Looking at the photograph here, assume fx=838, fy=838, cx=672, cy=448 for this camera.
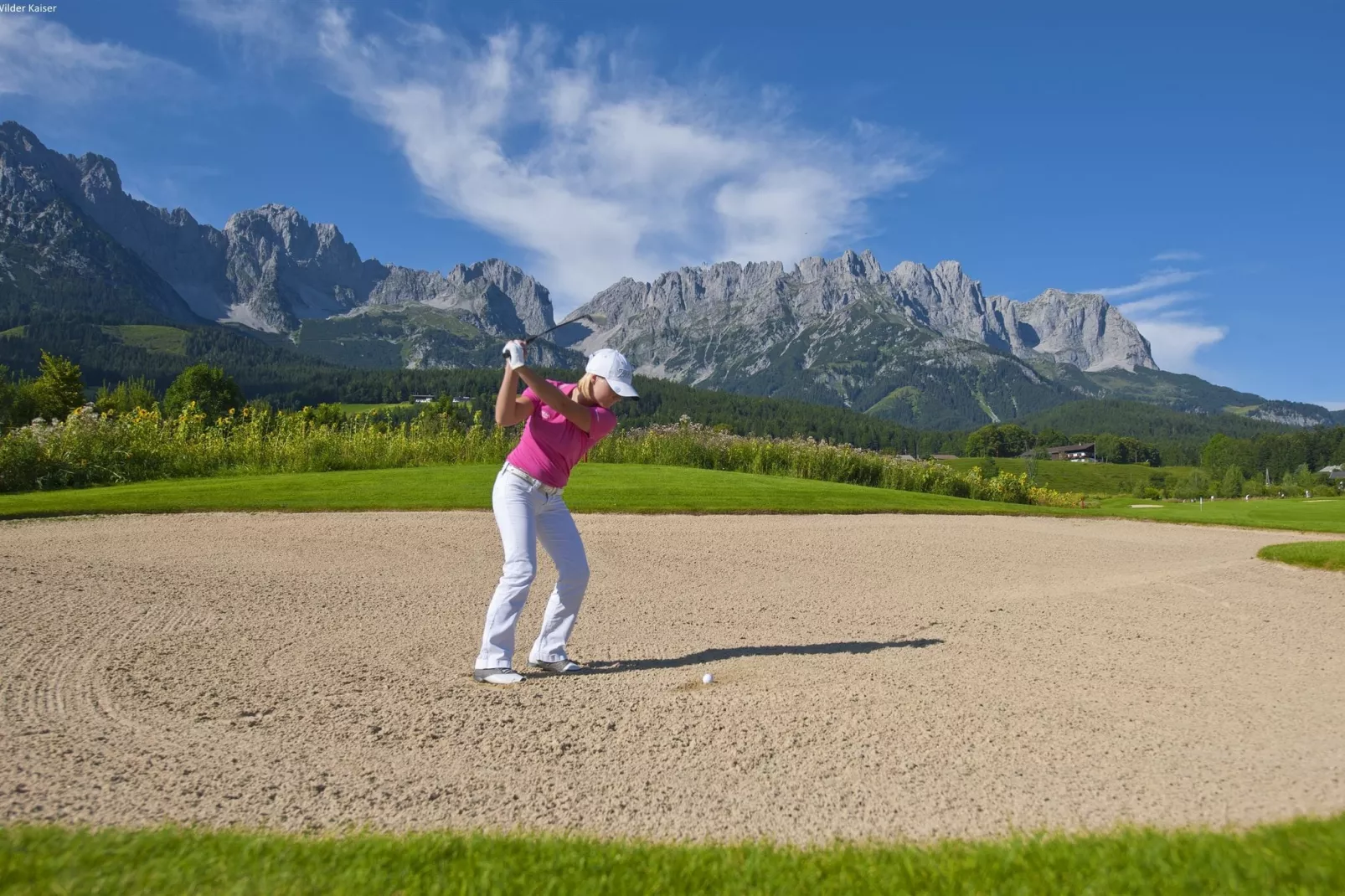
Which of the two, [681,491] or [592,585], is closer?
[592,585]

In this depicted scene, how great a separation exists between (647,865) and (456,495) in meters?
14.9

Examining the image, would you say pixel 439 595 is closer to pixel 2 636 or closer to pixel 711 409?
pixel 2 636

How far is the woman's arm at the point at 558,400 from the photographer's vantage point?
5.81 meters

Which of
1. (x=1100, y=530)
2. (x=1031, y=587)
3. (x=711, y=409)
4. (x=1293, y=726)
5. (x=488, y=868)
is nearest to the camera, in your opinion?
(x=488, y=868)

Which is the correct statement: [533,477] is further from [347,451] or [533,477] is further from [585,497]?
[347,451]

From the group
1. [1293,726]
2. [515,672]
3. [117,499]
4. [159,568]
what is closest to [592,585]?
[515,672]

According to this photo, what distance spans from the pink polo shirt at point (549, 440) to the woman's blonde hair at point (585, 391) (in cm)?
7

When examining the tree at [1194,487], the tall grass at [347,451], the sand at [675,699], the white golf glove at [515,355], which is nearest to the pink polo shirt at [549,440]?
the white golf glove at [515,355]

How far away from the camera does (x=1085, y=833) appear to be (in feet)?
12.1

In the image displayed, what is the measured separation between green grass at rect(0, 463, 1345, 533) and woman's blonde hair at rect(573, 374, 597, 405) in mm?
10381

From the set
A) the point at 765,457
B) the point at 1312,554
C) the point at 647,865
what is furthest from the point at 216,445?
the point at 1312,554

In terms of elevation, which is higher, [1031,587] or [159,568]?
[1031,587]

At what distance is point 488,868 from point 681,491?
51.8 feet

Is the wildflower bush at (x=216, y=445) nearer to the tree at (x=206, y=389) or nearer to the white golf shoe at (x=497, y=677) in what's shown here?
the white golf shoe at (x=497, y=677)
